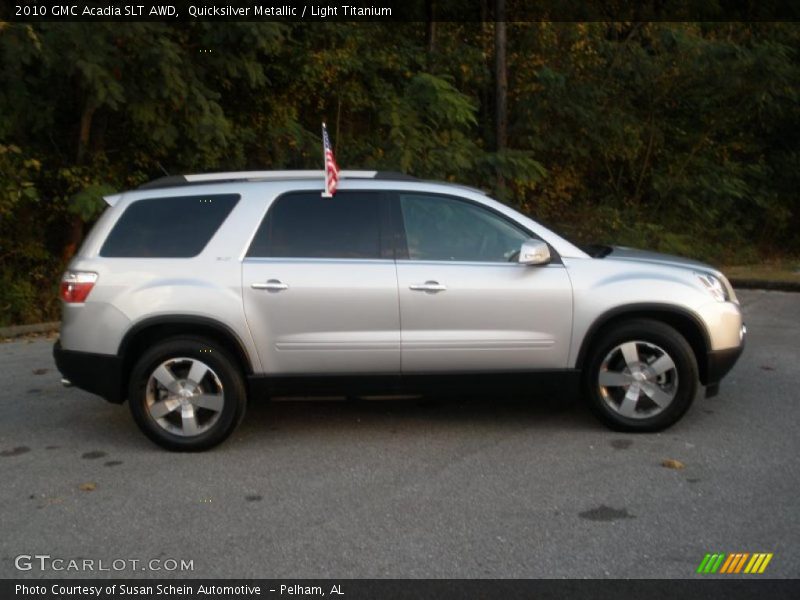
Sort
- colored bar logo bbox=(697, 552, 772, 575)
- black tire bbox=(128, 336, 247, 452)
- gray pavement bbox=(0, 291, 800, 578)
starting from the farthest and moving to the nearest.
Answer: black tire bbox=(128, 336, 247, 452) → gray pavement bbox=(0, 291, 800, 578) → colored bar logo bbox=(697, 552, 772, 575)

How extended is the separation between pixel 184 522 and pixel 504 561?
1.73 metres

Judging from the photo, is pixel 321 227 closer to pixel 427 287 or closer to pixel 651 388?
pixel 427 287

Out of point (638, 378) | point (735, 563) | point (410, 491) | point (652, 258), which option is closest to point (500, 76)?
point (652, 258)

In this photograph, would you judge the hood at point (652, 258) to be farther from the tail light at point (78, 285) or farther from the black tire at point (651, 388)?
the tail light at point (78, 285)

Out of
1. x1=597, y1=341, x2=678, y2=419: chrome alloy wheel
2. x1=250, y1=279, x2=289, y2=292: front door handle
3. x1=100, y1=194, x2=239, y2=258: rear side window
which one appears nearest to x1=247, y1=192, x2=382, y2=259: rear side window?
x1=250, y1=279, x2=289, y2=292: front door handle

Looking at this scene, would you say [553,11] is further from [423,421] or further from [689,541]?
[689,541]

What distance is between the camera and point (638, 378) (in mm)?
6434

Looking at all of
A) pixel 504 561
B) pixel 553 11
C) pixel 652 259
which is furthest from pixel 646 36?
pixel 504 561

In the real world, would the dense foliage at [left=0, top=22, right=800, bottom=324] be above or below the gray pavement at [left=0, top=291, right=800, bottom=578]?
above

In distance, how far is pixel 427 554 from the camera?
179 inches

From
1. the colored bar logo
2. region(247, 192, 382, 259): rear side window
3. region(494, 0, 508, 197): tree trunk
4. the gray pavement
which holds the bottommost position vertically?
the gray pavement

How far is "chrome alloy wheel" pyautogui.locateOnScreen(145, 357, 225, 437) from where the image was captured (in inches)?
245

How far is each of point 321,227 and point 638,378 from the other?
2.38m

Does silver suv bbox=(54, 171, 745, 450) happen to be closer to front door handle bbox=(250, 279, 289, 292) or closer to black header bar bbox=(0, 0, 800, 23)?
front door handle bbox=(250, 279, 289, 292)
